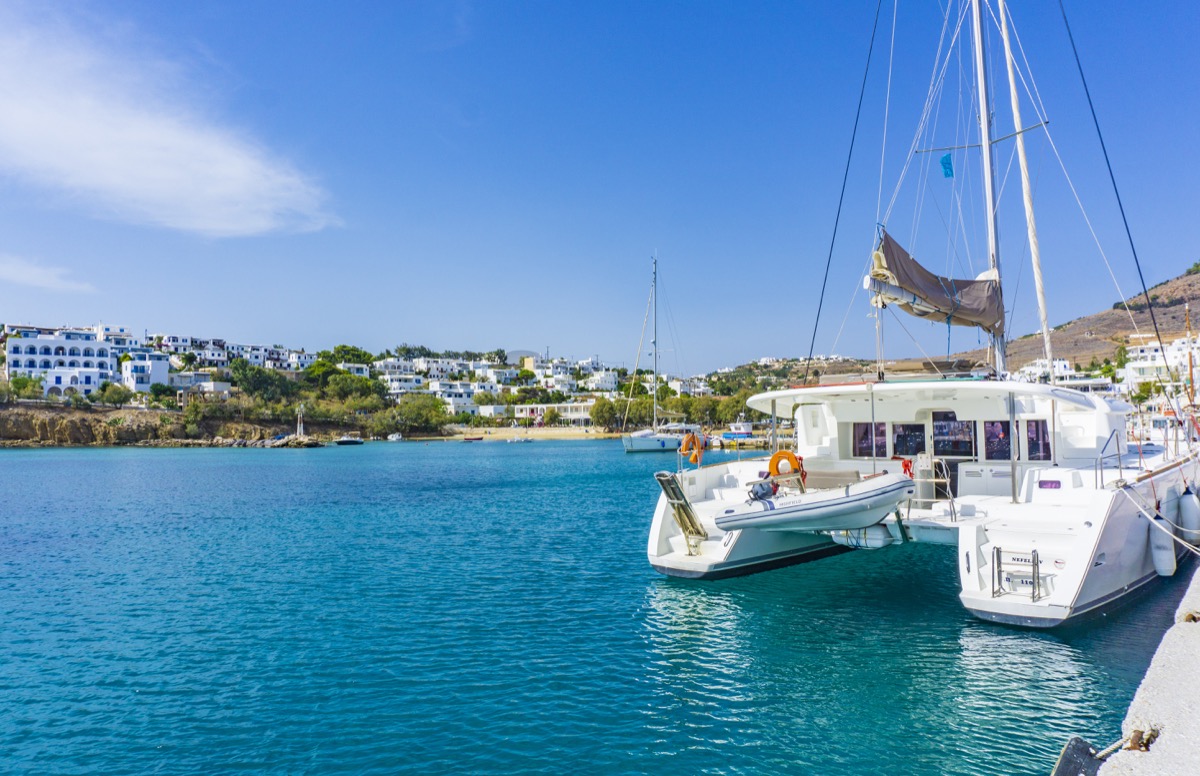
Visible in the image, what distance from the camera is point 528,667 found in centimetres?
936

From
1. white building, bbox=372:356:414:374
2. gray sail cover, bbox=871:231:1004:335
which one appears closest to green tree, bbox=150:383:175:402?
white building, bbox=372:356:414:374

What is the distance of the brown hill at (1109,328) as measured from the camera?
360 feet

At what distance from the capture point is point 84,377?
114375mm

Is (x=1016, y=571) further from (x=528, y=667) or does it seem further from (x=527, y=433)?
(x=527, y=433)

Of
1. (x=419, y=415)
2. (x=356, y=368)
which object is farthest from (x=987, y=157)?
(x=356, y=368)

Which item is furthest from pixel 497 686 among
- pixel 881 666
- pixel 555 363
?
pixel 555 363

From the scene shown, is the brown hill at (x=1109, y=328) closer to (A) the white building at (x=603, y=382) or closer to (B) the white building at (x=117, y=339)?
(A) the white building at (x=603, y=382)

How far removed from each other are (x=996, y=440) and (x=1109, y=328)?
147803 millimetres

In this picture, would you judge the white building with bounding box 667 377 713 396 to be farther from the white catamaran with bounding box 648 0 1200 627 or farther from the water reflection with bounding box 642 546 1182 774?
the water reflection with bounding box 642 546 1182 774

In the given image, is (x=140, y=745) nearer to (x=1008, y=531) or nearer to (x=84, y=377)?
(x=1008, y=531)

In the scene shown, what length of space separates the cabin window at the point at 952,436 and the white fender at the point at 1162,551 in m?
3.11

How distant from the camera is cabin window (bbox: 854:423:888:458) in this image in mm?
15242

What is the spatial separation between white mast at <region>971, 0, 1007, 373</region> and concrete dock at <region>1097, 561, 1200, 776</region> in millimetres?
9293

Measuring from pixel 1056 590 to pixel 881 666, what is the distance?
103 inches
